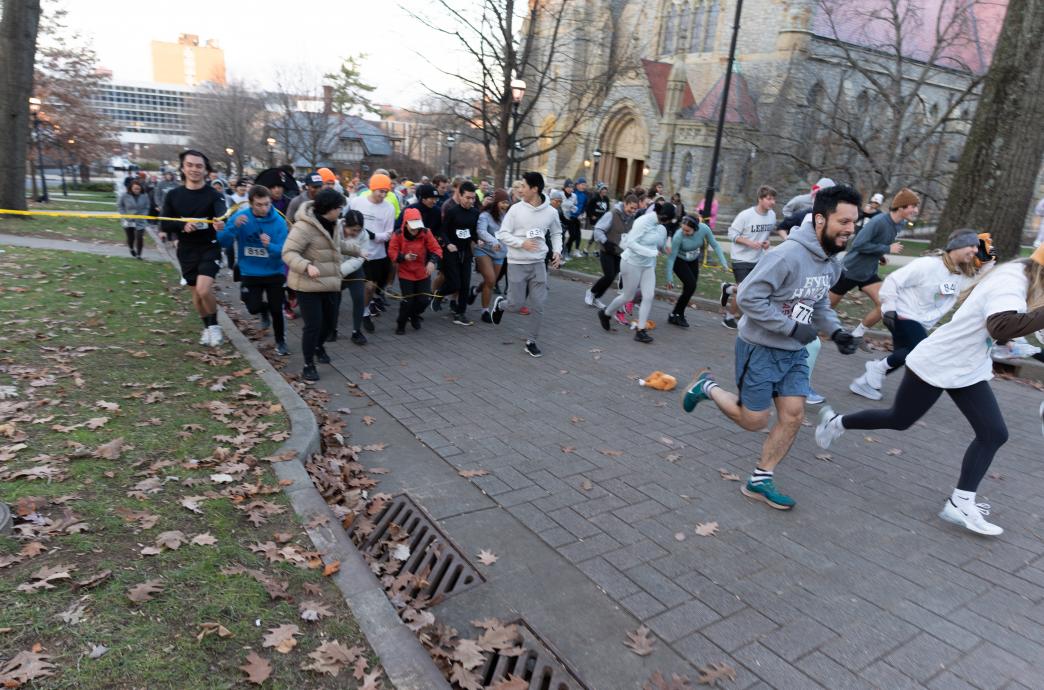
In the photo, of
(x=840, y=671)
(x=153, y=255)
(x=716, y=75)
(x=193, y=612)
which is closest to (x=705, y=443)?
(x=840, y=671)

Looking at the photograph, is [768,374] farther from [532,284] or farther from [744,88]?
[744,88]

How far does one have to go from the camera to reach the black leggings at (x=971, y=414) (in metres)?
4.14

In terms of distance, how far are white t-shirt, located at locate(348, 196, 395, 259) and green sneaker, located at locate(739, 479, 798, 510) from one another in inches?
246

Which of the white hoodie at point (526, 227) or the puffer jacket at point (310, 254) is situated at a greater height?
the white hoodie at point (526, 227)

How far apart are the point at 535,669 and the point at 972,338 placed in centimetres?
340

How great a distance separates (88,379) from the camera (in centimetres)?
570

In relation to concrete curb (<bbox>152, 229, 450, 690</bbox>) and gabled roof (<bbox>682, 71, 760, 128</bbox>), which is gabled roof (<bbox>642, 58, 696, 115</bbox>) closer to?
gabled roof (<bbox>682, 71, 760, 128</bbox>)

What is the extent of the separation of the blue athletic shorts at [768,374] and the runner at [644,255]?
428cm

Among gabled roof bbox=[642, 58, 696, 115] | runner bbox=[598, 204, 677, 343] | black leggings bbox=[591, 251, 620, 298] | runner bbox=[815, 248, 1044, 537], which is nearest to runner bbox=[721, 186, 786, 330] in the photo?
runner bbox=[598, 204, 677, 343]

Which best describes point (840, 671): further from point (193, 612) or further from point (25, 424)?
point (25, 424)

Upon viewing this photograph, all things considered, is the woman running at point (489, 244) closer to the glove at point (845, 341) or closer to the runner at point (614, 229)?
the runner at point (614, 229)

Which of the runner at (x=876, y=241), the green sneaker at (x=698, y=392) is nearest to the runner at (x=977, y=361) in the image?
the green sneaker at (x=698, y=392)

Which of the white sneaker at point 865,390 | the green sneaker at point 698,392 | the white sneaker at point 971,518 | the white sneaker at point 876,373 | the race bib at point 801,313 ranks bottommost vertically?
the white sneaker at point 971,518

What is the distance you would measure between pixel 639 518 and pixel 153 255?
14.1 metres
